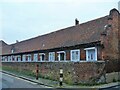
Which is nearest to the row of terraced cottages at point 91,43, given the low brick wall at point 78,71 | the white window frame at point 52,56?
the white window frame at point 52,56

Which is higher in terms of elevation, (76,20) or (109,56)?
(76,20)

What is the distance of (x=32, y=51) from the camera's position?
32.7m

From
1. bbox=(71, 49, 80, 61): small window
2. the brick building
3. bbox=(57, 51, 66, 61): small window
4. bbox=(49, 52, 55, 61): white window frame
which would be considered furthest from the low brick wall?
bbox=(49, 52, 55, 61): white window frame

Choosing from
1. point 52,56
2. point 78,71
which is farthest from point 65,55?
point 78,71

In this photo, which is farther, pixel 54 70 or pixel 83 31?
pixel 83 31

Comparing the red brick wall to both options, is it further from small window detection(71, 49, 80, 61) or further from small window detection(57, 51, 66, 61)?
small window detection(57, 51, 66, 61)

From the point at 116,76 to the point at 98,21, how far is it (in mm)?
7626

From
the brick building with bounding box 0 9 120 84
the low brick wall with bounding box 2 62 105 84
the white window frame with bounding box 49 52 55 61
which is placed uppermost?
the brick building with bounding box 0 9 120 84

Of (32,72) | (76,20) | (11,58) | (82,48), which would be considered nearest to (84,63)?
(82,48)

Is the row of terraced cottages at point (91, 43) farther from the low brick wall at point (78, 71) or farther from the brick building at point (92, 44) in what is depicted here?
the low brick wall at point (78, 71)

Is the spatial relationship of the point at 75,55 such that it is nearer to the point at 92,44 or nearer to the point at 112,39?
the point at 92,44

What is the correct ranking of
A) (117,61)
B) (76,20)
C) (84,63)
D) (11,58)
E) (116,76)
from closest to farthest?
1. (84,63)
2. (116,76)
3. (117,61)
4. (76,20)
5. (11,58)

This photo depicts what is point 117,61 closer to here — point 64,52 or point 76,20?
point 64,52

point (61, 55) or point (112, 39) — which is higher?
point (112, 39)
